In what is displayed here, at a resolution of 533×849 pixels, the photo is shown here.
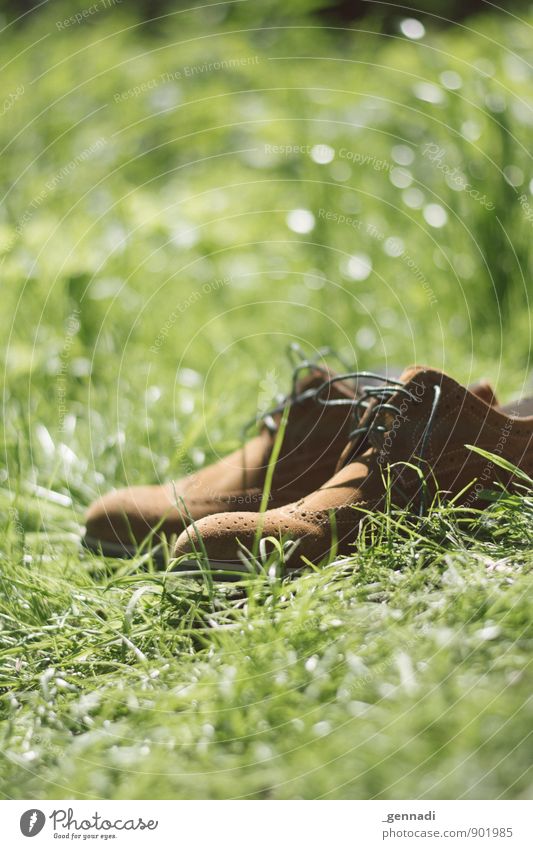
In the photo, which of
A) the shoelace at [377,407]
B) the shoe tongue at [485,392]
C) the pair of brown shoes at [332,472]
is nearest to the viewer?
the pair of brown shoes at [332,472]

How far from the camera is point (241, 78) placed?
5484mm

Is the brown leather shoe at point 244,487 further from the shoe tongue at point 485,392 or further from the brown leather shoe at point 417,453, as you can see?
the shoe tongue at point 485,392

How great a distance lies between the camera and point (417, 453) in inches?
80.4

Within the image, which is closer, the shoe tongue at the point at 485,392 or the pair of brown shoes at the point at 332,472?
the pair of brown shoes at the point at 332,472

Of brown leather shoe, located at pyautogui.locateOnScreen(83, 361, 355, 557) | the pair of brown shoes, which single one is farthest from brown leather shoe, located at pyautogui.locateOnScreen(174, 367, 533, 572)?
brown leather shoe, located at pyautogui.locateOnScreen(83, 361, 355, 557)

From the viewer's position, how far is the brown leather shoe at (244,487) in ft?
7.32

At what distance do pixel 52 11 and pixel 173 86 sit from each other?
5.37 ft

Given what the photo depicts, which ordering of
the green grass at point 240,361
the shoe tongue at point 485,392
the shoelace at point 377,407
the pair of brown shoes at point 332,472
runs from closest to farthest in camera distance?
the green grass at point 240,361 → the pair of brown shoes at point 332,472 → the shoelace at point 377,407 → the shoe tongue at point 485,392

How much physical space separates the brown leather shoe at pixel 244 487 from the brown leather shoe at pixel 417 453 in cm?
16

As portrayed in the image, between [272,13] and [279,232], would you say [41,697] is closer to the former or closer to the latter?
[279,232]

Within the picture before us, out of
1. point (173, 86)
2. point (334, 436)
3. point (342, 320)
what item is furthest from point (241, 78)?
point (334, 436)

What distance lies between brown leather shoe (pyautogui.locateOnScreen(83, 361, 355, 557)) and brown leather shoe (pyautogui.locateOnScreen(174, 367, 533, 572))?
6.4 inches

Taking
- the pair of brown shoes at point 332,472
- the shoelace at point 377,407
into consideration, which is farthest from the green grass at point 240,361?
the shoelace at point 377,407

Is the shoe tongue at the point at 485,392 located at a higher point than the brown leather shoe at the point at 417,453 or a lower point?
higher
